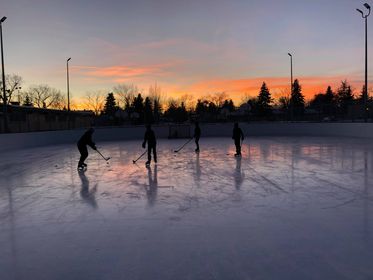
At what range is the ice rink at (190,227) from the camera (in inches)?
141

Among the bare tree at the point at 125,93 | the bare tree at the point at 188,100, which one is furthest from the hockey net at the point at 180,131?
the bare tree at the point at 188,100

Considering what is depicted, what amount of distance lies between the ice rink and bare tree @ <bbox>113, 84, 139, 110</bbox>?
72978 millimetres

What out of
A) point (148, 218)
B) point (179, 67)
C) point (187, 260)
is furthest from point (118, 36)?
point (187, 260)

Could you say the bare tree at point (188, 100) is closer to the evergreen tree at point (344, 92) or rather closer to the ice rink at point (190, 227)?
the evergreen tree at point (344, 92)

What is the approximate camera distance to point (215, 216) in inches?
222

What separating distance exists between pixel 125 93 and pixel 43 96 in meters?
28.7

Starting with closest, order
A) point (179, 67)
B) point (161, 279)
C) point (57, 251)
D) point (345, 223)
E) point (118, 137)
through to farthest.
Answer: point (161, 279), point (57, 251), point (345, 223), point (118, 137), point (179, 67)

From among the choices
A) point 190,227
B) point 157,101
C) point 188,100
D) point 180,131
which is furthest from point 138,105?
point 190,227

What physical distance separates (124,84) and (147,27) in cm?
6057

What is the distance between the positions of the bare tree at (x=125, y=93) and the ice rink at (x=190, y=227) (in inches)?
2873

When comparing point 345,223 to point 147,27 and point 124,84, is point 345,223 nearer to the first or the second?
point 147,27

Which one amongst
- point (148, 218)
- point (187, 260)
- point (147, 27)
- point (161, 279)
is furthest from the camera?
point (147, 27)

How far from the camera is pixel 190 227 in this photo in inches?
199

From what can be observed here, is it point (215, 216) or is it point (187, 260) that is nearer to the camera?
point (187, 260)
